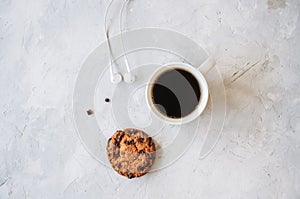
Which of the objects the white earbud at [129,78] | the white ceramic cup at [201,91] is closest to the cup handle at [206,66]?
the white ceramic cup at [201,91]

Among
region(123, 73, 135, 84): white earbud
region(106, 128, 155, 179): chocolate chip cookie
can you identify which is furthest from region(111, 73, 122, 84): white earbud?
region(106, 128, 155, 179): chocolate chip cookie

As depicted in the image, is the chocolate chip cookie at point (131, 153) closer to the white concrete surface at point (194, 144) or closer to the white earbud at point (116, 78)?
the white concrete surface at point (194, 144)

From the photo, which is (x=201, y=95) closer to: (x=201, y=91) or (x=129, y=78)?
(x=201, y=91)

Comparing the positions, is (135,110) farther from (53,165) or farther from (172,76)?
(53,165)

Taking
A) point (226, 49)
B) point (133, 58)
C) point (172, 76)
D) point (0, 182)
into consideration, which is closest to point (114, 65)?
point (133, 58)

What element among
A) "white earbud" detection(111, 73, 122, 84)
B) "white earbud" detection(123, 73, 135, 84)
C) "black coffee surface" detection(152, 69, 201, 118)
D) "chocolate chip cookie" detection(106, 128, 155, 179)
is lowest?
"chocolate chip cookie" detection(106, 128, 155, 179)

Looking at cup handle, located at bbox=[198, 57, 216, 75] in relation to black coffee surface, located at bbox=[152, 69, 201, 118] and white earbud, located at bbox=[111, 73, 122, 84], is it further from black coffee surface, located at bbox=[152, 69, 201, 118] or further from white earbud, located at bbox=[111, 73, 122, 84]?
white earbud, located at bbox=[111, 73, 122, 84]
